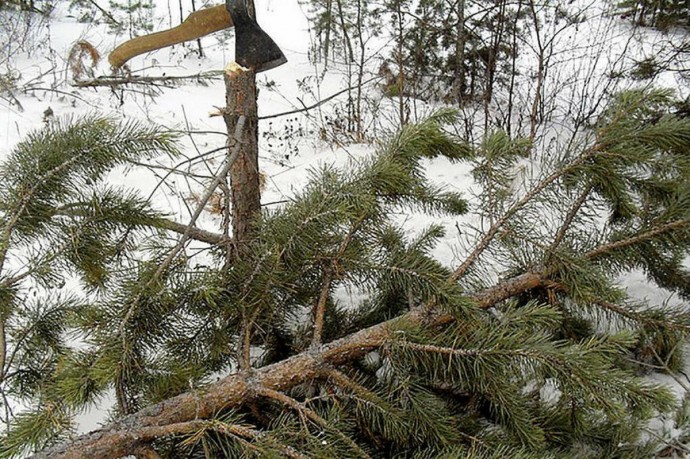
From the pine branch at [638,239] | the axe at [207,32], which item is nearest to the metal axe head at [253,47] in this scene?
the axe at [207,32]

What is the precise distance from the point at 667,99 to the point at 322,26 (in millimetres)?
4549

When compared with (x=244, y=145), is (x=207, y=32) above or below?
above

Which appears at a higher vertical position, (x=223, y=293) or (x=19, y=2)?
(x=19, y=2)

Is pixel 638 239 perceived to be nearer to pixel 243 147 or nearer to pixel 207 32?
pixel 243 147

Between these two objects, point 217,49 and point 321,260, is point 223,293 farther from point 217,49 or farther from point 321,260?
point 217,49

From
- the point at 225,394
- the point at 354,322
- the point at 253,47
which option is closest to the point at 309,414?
the point at 225,394

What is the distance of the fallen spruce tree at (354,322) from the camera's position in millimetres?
894

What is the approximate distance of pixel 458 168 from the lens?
317 centimetres

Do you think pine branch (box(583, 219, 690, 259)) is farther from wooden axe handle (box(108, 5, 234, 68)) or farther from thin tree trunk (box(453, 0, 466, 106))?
thin tree trunk (box(453, 0, 466, 106))

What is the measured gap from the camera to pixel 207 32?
142 cm

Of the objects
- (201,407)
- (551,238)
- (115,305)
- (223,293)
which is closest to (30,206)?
(115,305)

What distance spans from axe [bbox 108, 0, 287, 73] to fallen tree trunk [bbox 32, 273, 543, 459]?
0.87 meters

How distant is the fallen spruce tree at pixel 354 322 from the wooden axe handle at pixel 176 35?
363 millimetres

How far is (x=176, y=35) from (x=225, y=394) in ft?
3.18
